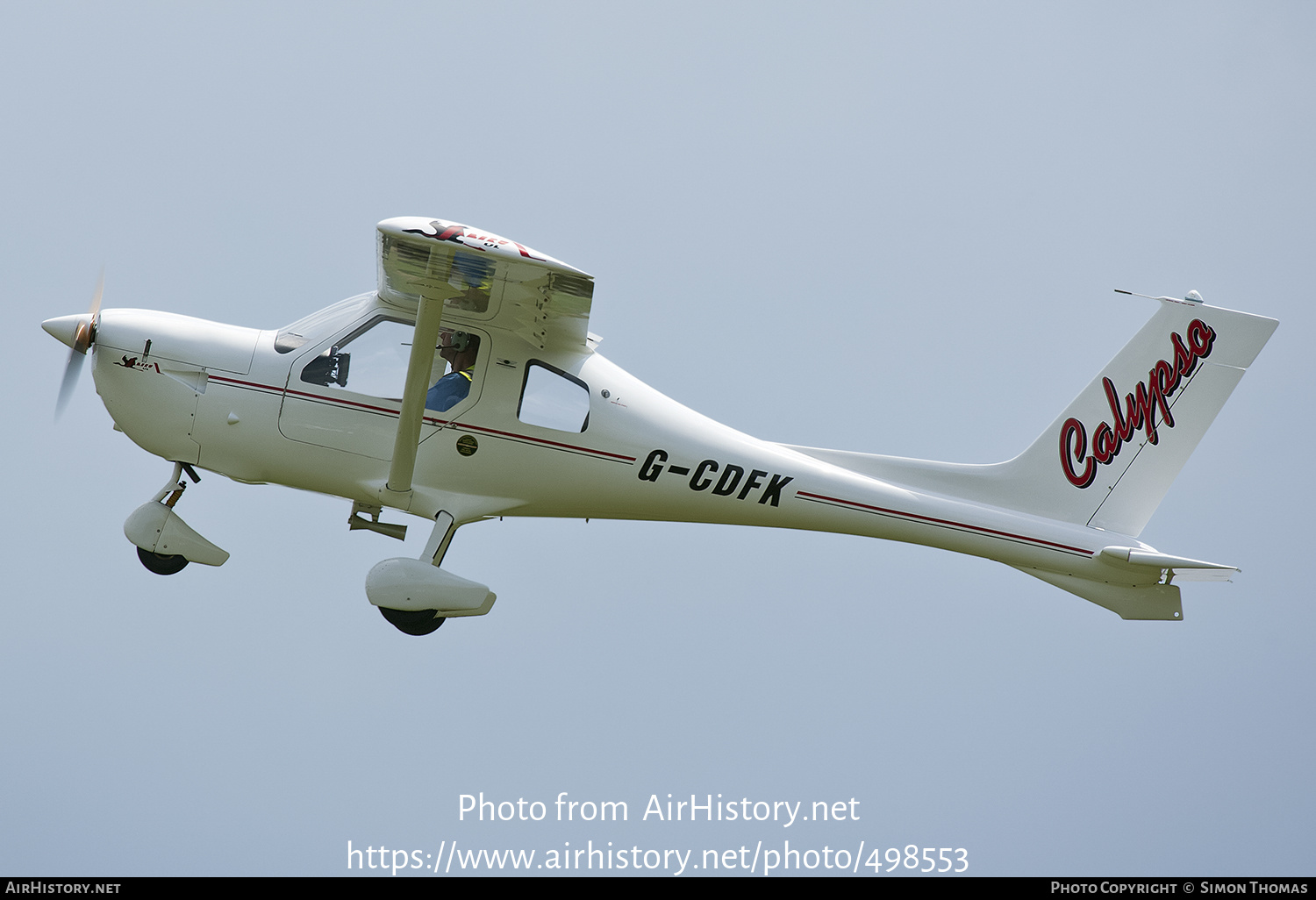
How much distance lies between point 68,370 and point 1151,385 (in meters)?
8.62

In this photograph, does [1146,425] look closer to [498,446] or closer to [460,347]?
[498,446]

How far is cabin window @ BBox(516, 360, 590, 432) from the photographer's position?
977cm

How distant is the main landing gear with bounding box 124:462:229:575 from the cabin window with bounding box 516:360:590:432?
2707mm

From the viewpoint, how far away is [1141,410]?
10375 millimetres

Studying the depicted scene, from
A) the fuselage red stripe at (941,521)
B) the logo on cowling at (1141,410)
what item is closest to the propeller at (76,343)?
the fuselage red stripe at (941,521)

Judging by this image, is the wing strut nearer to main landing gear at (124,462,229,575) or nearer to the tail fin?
main landing gear at (124,462,229,575)

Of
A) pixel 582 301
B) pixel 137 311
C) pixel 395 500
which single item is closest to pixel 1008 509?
pixel 582 301

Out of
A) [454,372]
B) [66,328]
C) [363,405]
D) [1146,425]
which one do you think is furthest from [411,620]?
[1146,425]

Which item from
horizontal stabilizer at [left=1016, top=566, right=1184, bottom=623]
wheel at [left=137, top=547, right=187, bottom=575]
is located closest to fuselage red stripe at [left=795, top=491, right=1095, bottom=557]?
horizontal stabilizer at [left=1016, top=566, right=1184, bottom=623]

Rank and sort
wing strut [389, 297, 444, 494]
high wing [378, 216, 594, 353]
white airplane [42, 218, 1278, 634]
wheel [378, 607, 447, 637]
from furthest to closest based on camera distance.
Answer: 1. wheel [378, 607, 447, 637]
2. white airplane [42, 218, 1278, 634]
3. wing strut [389, 297, 444, 494]
4. high wing [378, 216, 594, 353]

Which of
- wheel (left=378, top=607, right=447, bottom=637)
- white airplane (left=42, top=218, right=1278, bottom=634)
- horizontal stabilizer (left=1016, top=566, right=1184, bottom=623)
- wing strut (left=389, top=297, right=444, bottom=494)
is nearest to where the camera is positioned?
wing strut (left=389, top=297, right=444, bottom=494)

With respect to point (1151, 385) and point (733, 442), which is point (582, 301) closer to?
point (733, 442)

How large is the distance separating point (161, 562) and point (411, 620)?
86.7 inches

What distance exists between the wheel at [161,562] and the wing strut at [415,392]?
2101 millimetres
